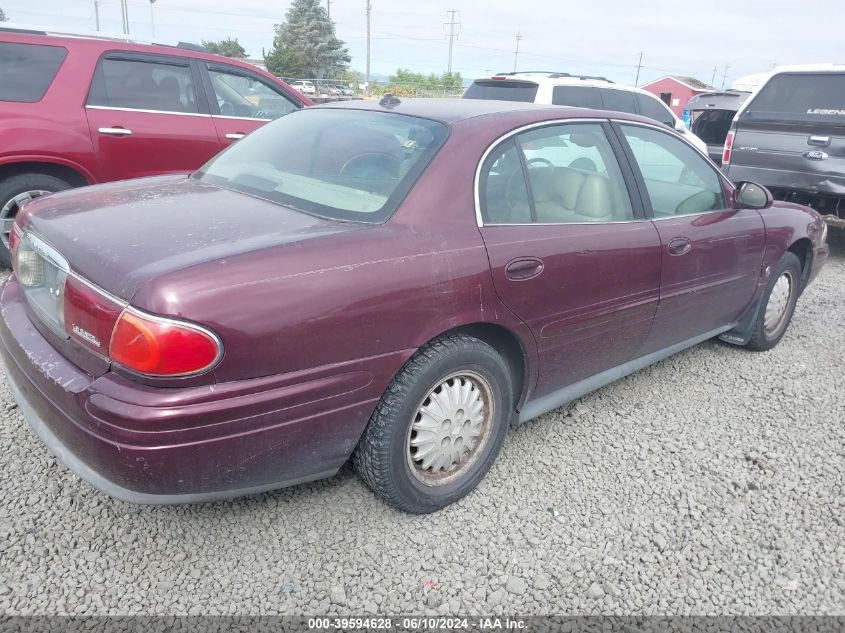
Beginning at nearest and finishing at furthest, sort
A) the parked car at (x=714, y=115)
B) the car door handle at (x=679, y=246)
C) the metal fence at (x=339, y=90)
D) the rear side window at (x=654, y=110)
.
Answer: the car door handle at (x=679, y=246) → the rear side window at (x=654, y=110) → the parked car at (x=714, y=115) → the metal fence at (x=339, y=90)

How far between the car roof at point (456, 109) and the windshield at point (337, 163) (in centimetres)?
7

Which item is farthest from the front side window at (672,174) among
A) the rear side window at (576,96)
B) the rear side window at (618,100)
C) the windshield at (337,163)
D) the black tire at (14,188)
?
the rear side window at (618,100)

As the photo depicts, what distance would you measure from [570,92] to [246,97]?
148 inches

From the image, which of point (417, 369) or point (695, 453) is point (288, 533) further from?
point (695, 453)

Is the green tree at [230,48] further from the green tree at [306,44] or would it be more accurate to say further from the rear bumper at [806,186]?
the rear bumper at [806,186]

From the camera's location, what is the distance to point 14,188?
4.71 m

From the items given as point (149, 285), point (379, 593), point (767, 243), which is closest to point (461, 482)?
point (379, 593)

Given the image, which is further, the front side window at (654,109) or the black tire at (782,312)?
the front side window at (654,109)

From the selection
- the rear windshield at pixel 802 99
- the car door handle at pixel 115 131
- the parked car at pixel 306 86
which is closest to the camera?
the car door handle at pixel 115 131

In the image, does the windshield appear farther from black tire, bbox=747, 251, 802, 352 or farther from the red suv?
black tire, bbox=747, 251, 802, 352

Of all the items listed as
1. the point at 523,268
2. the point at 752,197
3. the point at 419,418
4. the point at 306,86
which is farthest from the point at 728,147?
the point at 306,86

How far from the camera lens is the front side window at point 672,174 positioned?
3303mm

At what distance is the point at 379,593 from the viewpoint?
218cm

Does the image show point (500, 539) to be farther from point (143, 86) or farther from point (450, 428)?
point (143, 86)
